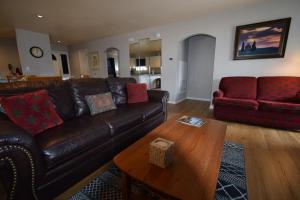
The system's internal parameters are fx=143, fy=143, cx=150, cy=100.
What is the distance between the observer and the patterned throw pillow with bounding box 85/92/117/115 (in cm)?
196

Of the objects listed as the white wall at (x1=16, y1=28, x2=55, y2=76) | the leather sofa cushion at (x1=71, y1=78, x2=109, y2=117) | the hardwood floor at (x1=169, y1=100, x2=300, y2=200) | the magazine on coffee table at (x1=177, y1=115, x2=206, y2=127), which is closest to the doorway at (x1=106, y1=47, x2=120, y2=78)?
the white wall at (x1=16, y1=28, x2=55, y2=76)

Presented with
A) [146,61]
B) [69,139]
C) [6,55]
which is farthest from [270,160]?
[6,55]

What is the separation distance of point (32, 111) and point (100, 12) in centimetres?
298

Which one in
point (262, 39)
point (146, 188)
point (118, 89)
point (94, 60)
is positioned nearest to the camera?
point (146, 188)

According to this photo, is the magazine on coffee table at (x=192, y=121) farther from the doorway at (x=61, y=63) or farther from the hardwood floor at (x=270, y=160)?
the doorway at (x=61, y=63)

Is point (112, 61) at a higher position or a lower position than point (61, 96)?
higher

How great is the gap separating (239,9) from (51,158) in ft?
13.9

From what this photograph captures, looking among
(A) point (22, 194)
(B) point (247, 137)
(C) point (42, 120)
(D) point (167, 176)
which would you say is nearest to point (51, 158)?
(A) point (22, 194)

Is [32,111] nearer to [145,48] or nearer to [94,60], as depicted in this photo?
[145,48]

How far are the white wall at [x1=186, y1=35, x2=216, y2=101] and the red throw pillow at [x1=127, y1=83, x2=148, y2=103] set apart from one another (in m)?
3.00

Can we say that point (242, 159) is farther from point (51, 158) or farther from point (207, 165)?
point (51, 158)

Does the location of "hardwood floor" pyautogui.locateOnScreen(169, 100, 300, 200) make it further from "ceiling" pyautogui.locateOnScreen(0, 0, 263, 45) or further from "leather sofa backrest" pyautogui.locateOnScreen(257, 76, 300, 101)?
"ceiling" pyautogui.locateOnScreen(0, 0, 263, 45)

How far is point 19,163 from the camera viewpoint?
915 millimetres

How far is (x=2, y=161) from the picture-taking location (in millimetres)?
840
